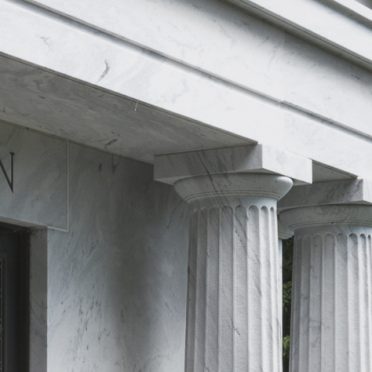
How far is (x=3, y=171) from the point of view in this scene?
760 inches

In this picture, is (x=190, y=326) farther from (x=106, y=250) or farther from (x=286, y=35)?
(x=286, y=35)

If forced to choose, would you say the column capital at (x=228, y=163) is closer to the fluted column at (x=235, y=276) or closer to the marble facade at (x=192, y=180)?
the marble facade at (x=192, y=180)

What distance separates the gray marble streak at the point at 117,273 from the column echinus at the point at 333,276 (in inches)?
75.0

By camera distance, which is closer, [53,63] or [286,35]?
[53,63]

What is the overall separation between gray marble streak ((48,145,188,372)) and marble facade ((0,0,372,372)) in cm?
2

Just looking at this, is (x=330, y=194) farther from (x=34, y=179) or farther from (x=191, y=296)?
(x=34, y=179)

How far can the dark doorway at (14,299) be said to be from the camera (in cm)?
2000

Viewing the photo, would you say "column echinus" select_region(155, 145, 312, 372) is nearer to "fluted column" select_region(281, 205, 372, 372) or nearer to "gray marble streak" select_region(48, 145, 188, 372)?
"gray marble streak" select_region(48, 145, 188, 372)

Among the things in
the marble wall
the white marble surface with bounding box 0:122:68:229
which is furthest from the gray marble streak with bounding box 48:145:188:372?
the white marble surface with bounding box 0:122:68:229

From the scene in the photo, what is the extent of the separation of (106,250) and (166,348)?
1.85 m

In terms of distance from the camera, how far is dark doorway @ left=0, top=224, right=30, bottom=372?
20.0 m

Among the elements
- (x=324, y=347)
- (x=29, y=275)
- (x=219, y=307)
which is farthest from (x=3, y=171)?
(x=324, y=347)

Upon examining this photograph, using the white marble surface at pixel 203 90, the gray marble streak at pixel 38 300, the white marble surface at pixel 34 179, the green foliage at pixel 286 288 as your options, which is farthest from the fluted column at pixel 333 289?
the green foliage at pixel 286 288

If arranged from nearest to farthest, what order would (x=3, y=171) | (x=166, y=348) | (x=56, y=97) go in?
(x=56, y=97), (x=3, y=171), (x=166, y=348)
